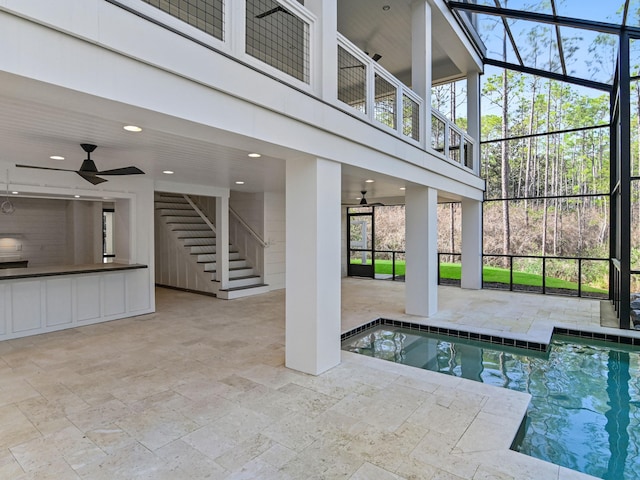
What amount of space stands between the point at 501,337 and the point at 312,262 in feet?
11.4

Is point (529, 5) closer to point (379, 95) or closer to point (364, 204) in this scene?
point (379, 95)

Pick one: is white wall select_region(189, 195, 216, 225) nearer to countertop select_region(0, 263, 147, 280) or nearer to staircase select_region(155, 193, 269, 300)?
staircase select_region(155, 193, 269, 300)

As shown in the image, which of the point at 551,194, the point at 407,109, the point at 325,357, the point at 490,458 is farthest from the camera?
the point at 551,194

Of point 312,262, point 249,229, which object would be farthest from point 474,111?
point 312,262

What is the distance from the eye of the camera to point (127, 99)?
6.59 ft

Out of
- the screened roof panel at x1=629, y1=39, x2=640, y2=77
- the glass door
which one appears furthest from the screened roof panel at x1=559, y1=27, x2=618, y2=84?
the glass door

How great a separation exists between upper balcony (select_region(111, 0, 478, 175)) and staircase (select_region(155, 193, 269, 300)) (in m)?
4.90

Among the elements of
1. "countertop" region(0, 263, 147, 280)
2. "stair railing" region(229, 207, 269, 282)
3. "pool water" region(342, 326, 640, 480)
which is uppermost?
"stair railing" region(229, 207, 269, 282)

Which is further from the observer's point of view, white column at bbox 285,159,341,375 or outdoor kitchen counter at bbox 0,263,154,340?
outdoor kitchen counter at bbox 0,263,154,340

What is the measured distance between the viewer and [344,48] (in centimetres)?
407

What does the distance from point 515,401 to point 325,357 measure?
1839 millimetres

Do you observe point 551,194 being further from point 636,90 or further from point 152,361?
point 152,361

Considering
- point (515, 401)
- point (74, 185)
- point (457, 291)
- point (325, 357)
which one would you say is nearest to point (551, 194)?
point (457, 291)

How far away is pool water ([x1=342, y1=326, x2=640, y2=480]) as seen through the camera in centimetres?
270
